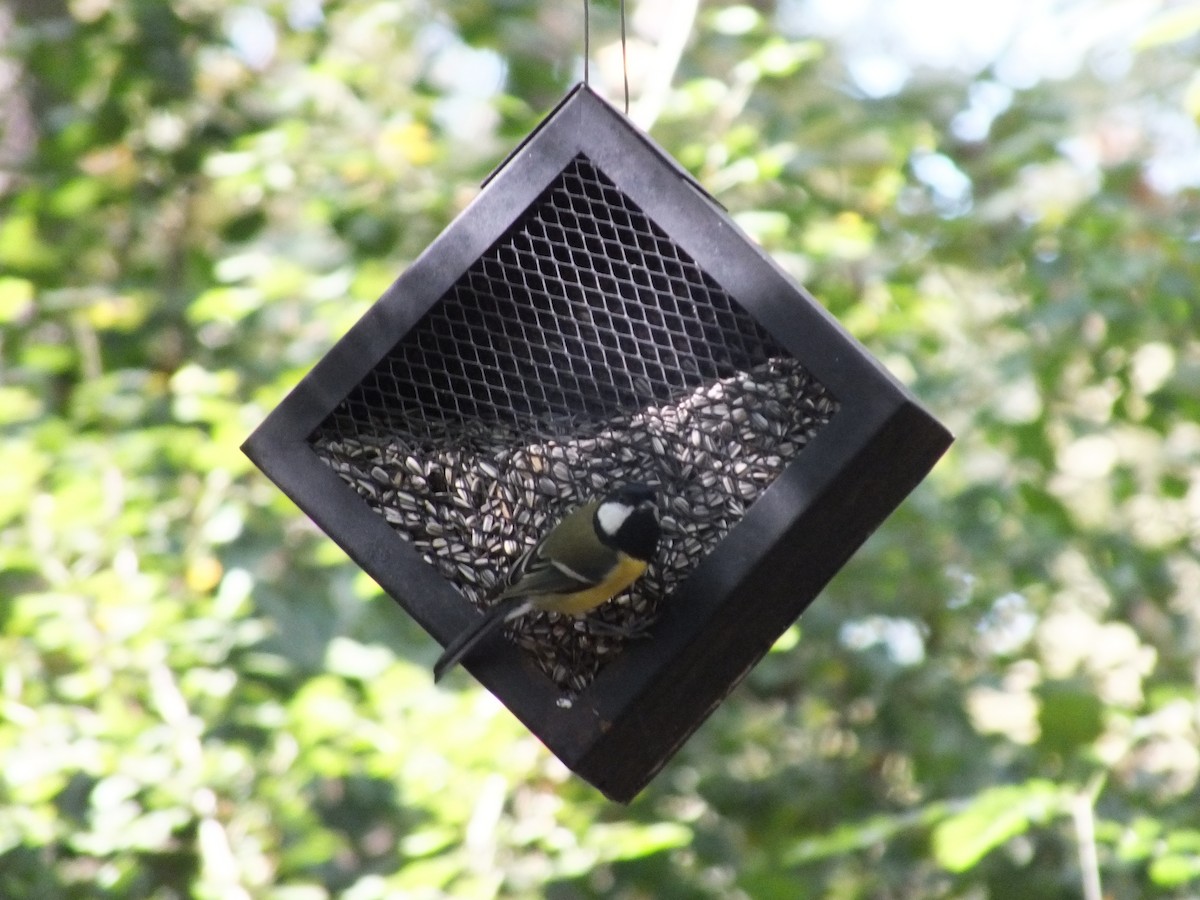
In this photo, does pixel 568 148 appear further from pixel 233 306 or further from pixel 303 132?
pixel 303 132

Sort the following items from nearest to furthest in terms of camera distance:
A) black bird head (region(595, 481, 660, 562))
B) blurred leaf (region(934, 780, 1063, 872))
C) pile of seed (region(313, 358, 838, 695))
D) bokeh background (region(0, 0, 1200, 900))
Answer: black bird head (region(595, 481, 660, 562)) < pile of seed (region(313, 358, 838, 695)) < blurred leaf (region(934, 780, 1063, 872)) < bokeh background (region(0, 0, 1200, 900))

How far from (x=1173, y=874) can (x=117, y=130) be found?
3568 mm

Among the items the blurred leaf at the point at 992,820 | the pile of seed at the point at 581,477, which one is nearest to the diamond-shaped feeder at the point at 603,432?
the pile of seed at the point at 581,477

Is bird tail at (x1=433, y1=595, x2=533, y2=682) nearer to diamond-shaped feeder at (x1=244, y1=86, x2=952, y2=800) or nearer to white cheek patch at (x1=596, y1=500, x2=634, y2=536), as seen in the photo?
diamond-shaped feeder at (x1=244, y1=86, x2=952, y2=800)

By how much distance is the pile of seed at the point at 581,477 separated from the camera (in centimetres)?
175

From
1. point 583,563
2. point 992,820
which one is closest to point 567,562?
point 583,563

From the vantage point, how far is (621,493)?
165 centimetres

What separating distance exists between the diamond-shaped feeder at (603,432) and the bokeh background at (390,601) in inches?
39.7

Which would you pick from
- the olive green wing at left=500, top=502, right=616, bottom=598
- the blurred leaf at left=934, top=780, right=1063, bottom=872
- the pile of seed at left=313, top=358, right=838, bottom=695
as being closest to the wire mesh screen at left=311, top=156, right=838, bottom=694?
the pile of seed at left=313, top=358, right=838, bottom=695

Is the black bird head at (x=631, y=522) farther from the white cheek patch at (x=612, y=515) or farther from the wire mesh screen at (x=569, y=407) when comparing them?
the wire mesh screen at (x=569, y=407)

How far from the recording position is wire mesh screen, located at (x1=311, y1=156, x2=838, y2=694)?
5.81ft

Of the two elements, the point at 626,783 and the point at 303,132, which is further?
the point at 303,132

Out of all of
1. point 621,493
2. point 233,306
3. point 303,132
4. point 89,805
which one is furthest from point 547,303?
point 89,805

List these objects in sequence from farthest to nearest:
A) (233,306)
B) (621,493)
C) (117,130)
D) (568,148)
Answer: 1. (117,130)
2. (233,306)
3. (568,148)
4. (621,493)
